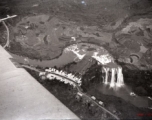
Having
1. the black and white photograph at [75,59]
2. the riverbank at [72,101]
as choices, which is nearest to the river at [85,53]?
the black and white photograph at [75,59]

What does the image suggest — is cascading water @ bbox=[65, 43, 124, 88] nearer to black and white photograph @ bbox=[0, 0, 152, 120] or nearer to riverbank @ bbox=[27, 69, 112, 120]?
black and white photograph @ bbox=[0, 0, 152, 120]

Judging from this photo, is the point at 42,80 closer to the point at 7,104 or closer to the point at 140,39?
the point at 7,104

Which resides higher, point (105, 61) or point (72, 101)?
point (105, 61)

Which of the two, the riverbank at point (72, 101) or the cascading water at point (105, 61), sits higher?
the cascading water at point (105, 61)

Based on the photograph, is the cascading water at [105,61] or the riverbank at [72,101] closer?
the riverbank at [72,101]

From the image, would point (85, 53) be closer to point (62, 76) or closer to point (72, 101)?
point (62, 76)

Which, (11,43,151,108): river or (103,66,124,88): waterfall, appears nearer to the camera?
(11,43,151,108): river

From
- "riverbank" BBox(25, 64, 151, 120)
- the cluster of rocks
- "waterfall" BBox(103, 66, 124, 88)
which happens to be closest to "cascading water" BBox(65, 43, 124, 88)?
"waterfall" BBox(103, 66, 124, 88)

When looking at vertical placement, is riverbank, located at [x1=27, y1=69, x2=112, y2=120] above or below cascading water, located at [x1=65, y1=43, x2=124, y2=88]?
below

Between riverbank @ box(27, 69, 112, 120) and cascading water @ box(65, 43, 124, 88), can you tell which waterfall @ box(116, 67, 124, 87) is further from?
riverbank @ box(27, 69, 112, 120)

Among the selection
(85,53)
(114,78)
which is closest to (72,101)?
(114,78)

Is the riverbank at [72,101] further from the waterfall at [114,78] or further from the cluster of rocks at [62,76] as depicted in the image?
the waterfall at [114,78]
